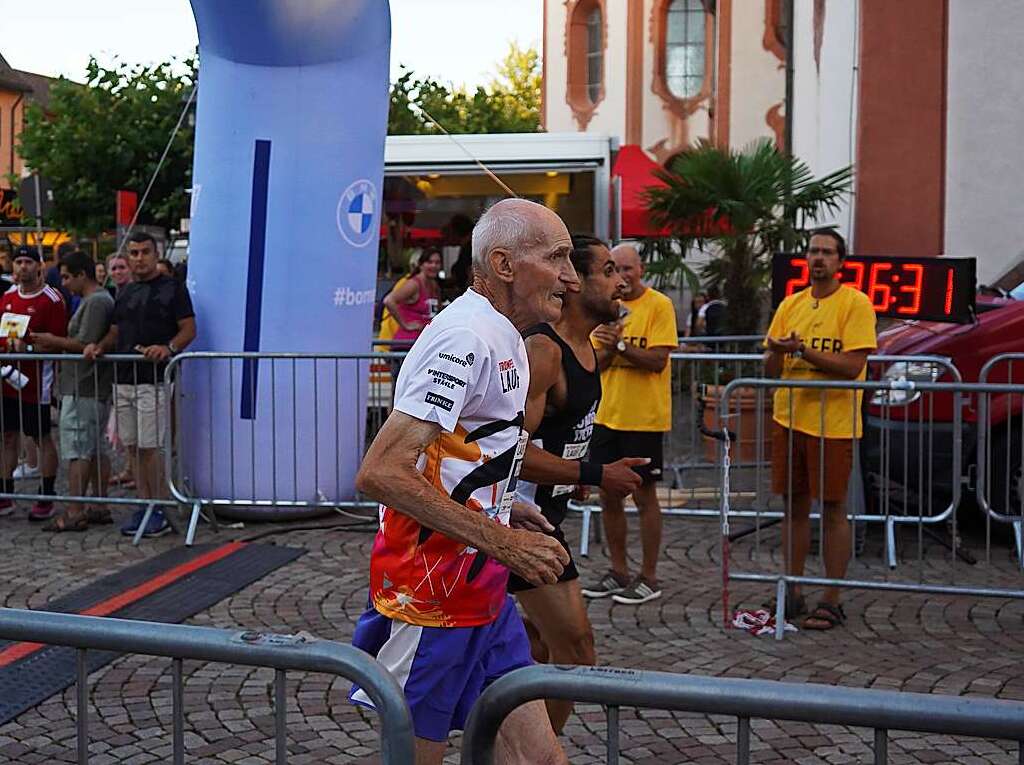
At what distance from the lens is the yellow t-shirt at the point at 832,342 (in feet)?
22.3

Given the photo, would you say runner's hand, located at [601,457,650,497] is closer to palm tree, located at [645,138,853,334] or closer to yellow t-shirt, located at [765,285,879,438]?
yellow t-shirt, located at [765,285,879,438]

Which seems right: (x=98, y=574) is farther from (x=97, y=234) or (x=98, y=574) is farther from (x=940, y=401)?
(x=97, y=234)

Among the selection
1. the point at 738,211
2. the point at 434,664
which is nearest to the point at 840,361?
the point at 434,664

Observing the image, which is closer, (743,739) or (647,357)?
(743,739)

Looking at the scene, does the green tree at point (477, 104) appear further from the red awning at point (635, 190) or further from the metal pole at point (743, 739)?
the metal pole at point (743, 739)

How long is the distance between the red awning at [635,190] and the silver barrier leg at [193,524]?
798cm

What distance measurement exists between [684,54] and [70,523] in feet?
104

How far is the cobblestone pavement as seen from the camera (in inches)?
193

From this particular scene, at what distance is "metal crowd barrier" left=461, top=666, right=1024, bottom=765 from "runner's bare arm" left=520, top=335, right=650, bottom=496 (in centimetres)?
174

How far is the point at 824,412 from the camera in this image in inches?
267

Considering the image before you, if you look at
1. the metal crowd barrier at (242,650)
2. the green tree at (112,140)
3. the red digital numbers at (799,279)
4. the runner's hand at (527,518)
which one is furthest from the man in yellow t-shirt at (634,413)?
the green tree at (112,140)

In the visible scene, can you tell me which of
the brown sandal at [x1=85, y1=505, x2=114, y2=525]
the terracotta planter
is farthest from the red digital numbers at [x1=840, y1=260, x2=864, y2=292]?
the brown sandal at [x1=85, y1=505, x2=114, y2=525]

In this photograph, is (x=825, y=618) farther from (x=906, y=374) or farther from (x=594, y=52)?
(x=594, y=52)

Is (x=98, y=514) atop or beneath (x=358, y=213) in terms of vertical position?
beneath
